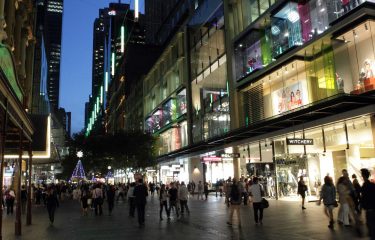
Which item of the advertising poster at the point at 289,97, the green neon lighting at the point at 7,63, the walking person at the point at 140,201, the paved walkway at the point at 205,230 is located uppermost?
the advertising poster at the point at 289,97

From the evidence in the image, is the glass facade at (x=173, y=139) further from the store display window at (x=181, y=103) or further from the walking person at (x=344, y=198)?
the walking person at (x=344, y=198)

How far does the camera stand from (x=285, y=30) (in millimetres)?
26922

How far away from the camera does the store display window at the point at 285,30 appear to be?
2566 cm

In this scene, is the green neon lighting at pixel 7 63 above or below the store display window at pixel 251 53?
below

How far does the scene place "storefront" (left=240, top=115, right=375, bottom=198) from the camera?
22609mm

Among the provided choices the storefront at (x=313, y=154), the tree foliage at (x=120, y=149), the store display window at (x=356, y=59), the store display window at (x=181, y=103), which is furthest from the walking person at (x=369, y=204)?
the tree foliage at (x=120, y=149)

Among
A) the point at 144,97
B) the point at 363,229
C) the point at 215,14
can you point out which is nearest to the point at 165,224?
the point at 363,229

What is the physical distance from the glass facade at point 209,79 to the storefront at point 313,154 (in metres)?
5.92

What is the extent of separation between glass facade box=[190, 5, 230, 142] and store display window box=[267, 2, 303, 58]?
9.27m

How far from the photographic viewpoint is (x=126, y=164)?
47.7 m

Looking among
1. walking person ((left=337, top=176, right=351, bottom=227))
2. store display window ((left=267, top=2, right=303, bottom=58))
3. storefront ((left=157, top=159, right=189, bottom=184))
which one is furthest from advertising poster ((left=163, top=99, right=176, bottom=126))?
walking person ((left=337, top=176, right=351, bottom=227))

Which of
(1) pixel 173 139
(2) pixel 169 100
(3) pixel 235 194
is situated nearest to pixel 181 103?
(2) pixel 169 100

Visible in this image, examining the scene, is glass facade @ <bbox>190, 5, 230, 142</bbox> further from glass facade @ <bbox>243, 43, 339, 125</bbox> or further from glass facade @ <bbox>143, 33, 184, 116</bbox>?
glass facade @ <bbox>243, 43, 339, 125</bbox>

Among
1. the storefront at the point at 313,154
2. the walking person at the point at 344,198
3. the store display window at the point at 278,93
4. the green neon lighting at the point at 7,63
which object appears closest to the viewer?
the green neon lighting at the point at 7,63
